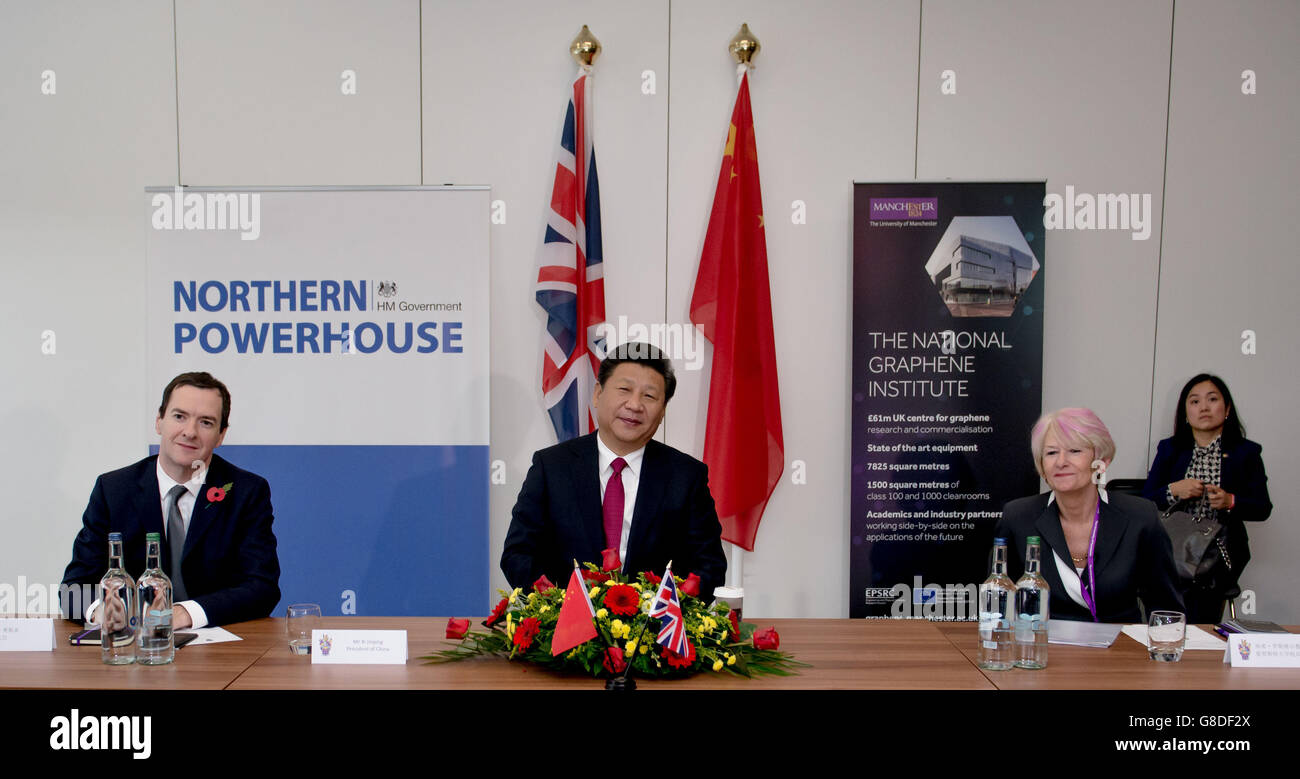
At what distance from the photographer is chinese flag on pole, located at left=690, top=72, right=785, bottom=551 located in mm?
3877

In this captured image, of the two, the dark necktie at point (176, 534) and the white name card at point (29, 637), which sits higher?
the dark necktie at point (176, 534)

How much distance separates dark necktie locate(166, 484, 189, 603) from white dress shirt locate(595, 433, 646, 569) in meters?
1.25

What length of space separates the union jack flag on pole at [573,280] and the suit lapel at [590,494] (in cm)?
101

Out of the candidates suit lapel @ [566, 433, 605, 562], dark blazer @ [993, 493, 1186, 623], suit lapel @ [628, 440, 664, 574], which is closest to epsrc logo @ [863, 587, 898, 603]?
dark blazer @ [993, 493, 1186, 623]

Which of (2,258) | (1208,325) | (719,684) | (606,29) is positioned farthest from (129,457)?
(1208,325)

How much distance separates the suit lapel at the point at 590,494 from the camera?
2.76m

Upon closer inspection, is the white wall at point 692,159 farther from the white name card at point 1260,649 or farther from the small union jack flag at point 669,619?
the small union jack flag at point 669,619

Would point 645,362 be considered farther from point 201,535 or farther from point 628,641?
point 201,535

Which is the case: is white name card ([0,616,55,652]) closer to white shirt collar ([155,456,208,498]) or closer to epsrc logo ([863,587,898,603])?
white shirt collar ([155,456,208,498])

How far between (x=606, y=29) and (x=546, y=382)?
64.5 inches

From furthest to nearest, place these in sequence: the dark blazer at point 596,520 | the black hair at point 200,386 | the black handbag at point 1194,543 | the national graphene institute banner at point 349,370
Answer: the national graphene institute banner at point 349,370 → the black handbag at point 1194,543 → the dark blazer at point 596,520 → the black hair at point 200,386

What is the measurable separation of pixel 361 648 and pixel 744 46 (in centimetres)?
302

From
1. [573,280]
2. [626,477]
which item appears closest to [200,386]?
[626,477]

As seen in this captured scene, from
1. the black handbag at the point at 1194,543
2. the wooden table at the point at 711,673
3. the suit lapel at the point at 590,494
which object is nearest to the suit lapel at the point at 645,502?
the suit lapel at the point at 590,494
